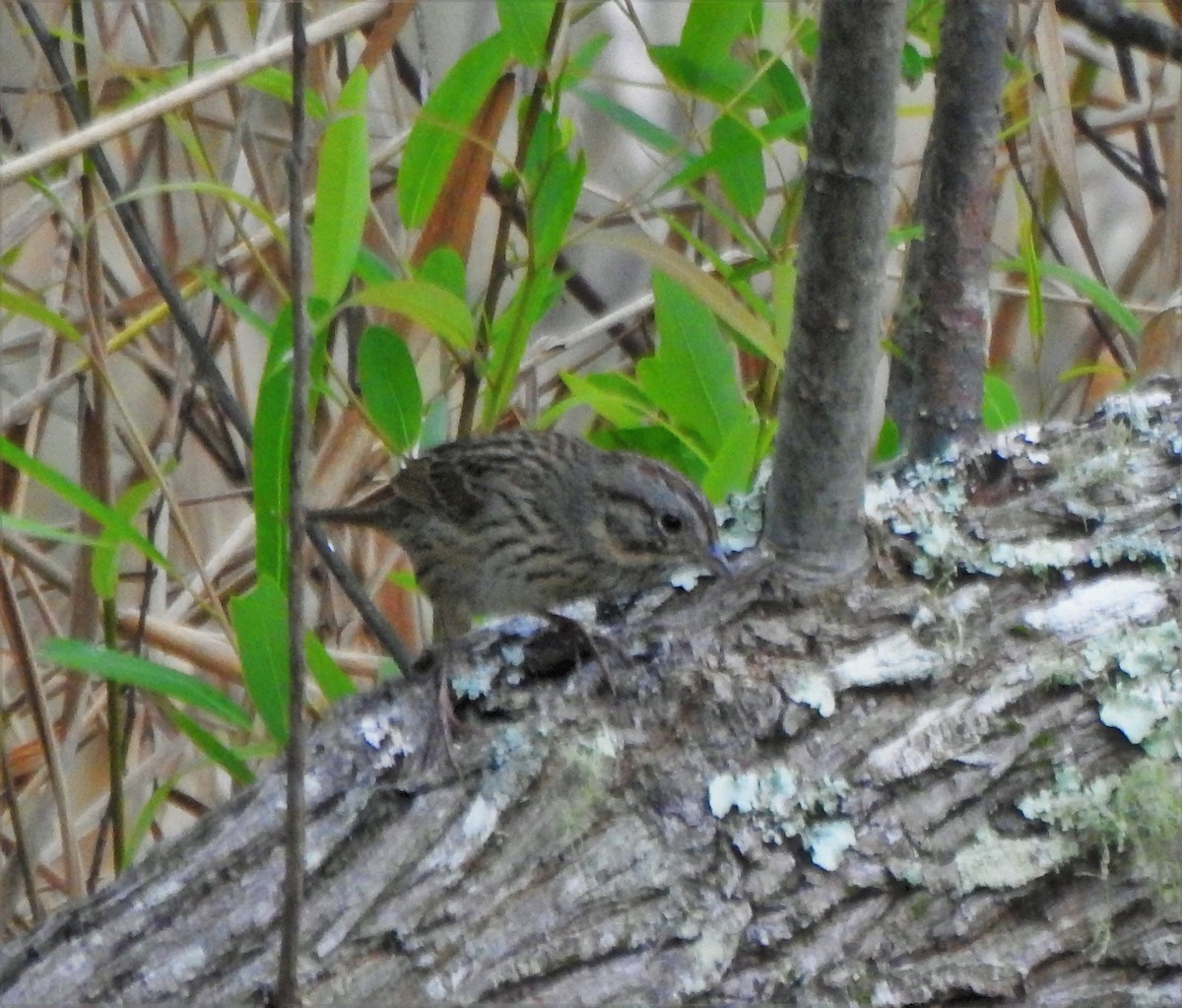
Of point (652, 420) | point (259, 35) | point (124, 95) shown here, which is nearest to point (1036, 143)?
point (652, 420)

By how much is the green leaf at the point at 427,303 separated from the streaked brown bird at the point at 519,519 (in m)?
0.47

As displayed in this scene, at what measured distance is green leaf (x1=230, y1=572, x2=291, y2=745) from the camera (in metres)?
1.55

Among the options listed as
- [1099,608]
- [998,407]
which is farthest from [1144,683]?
[998,407]

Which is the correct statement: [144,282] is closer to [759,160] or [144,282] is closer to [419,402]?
[419,402]

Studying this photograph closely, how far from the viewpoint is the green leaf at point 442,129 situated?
5.89 feet

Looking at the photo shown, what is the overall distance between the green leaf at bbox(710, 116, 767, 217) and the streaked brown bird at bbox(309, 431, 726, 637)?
388 millimetres

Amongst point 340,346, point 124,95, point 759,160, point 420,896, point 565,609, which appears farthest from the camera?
point 340,346

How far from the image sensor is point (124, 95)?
8.34ft

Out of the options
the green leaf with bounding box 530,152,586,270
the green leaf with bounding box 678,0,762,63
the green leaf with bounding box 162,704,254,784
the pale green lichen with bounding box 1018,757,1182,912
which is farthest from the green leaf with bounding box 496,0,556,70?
the pale green lichen with bounding box 1018,757,1182,912

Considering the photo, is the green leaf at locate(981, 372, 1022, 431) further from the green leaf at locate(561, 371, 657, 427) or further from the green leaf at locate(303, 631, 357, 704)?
the green leaf at locate(303, 631, 357, 704)

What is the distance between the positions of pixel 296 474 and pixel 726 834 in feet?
A: 1.98

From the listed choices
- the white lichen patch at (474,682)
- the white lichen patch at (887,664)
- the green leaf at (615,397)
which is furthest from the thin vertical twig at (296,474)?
the green leaf at (615,397)

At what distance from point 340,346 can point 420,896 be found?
82.8 inches

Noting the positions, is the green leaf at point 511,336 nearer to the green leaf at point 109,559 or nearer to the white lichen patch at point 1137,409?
the green leaf at point 109,559
